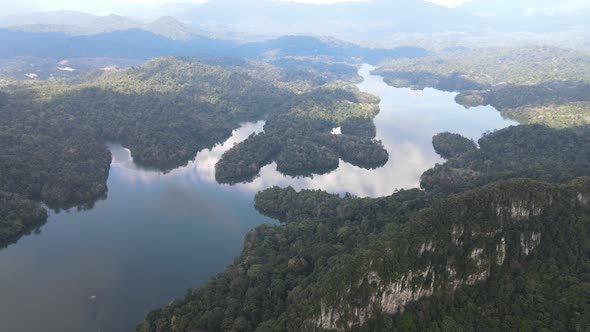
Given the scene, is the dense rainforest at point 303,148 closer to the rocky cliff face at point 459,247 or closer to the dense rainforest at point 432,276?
the dense rainforest at point 432,276

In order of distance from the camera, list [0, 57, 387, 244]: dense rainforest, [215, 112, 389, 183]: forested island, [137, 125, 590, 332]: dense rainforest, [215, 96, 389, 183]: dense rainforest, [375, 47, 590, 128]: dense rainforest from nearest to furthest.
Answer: [137, 125, 590, 332]: dense rainforest → [0, 57, 387, 244]: dense rainforest → [215, 112, 389, 183]: forested island → [215, 96, 389, 183]: dense rainforest → [375, 47, 590, 128]: dense rainforest

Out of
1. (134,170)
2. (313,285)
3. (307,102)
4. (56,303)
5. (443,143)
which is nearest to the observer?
(313,285)

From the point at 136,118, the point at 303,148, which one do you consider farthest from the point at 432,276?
the point at 136,118

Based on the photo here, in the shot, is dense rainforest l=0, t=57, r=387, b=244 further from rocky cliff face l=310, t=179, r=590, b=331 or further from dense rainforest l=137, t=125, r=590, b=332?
rocky cliff face l=310, t=179, r=590, b=331

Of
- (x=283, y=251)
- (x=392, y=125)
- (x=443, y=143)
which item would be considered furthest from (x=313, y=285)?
(x=392, y=125)

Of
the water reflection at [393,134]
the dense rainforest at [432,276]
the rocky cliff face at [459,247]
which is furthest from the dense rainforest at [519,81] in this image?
the dense rainforest at [432,276]

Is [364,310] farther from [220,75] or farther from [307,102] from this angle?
[220,75]

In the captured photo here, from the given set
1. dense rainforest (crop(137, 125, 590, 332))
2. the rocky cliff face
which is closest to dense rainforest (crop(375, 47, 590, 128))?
the rocky cliff face

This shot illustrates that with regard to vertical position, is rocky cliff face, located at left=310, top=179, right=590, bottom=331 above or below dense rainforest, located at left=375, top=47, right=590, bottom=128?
Result: above
